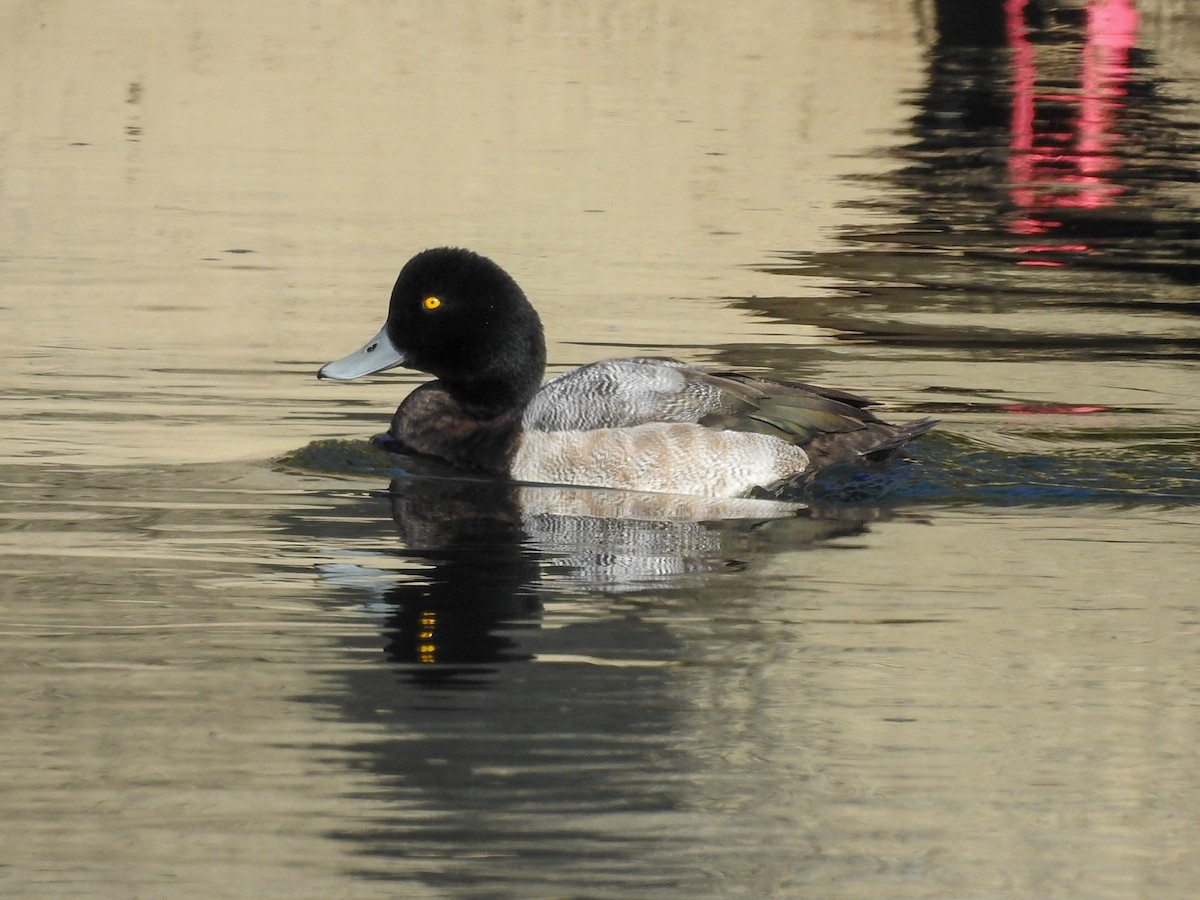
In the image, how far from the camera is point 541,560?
27.5ft

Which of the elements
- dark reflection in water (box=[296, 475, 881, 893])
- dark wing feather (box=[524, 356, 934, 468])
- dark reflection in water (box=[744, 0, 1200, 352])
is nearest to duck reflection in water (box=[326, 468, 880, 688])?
dark reflection in water (box=[296, 475, 881, 893])

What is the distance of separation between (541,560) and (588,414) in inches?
69.8

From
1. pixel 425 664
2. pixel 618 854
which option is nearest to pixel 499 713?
pixel 425 664

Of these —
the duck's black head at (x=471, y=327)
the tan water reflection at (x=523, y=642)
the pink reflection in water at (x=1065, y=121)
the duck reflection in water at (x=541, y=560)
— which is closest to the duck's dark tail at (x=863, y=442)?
the duck reflection in water at (x=541, y=560)

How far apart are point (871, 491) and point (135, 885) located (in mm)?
5353

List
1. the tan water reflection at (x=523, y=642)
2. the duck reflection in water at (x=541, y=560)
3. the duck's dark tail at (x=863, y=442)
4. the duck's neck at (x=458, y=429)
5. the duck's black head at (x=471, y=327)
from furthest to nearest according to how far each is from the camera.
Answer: the duck's black head at (x=471, y=327) < the duck's neck at (x=458, y=429) < the duck's dark tail at (x=863, y=442) < the duck reflection in water at (x=541, y=560) < the tan water reflection at (x=523, y=642)

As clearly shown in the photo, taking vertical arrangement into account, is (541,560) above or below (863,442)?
below

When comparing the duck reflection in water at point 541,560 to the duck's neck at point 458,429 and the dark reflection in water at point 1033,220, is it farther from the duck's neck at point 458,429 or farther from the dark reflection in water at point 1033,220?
the dark reflection in water at point 1033,220

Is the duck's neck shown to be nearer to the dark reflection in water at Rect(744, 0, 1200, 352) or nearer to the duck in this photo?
the duck

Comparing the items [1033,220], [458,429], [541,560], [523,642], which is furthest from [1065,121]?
[523,642]

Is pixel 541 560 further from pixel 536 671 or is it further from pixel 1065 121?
pixel 1065 121

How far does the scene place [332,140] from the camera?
21.2 meters

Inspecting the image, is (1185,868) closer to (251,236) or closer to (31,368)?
(31,368)

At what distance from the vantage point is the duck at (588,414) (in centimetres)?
991
